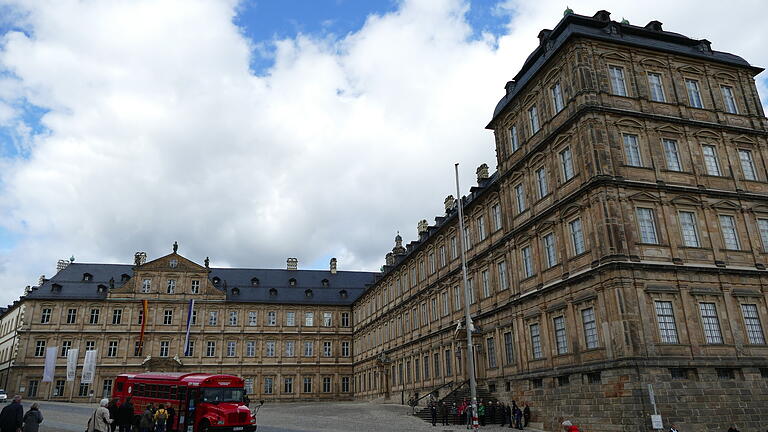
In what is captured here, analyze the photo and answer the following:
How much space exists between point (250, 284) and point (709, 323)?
60705 mm

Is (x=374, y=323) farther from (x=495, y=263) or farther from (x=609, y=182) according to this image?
(x=609, y=182)

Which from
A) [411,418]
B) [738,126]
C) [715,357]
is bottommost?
[411,418]

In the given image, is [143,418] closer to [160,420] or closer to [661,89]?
[160,420]

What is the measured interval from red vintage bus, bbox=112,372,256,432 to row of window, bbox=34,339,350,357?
42.7 m

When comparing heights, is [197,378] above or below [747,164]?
below

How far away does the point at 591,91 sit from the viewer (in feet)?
92.0

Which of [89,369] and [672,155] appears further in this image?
[89,369]

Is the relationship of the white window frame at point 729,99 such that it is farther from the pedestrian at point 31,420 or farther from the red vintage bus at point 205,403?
the pedestrian at point 31,420

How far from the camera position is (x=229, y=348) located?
71125 millimetres

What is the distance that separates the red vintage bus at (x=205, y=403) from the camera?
77.0ft

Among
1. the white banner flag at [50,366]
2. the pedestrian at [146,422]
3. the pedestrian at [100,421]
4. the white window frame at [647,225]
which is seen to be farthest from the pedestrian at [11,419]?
the white banner flag at [50,366]

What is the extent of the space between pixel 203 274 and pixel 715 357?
61468 millimetres

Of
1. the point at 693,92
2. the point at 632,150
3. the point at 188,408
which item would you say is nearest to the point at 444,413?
the point at 188,408

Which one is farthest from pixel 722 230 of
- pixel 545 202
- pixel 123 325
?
pixel 123 325
